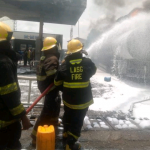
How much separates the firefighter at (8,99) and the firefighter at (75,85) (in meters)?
0.92

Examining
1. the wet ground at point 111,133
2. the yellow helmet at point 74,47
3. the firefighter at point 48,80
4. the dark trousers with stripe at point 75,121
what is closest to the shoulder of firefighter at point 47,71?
the firefighter at point 48,80

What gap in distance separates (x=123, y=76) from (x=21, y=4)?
7.86 metres

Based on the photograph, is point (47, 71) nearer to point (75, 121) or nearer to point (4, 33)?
point (75, 121)

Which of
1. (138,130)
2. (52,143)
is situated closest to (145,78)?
(138,130)

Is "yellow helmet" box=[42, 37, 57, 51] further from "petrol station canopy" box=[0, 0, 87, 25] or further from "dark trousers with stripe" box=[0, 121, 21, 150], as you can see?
"petrol station canopy" box=[0, 0, 87, 25]

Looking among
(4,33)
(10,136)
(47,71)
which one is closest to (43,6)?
(47,71)

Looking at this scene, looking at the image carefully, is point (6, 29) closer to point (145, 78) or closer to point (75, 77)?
point (75, 77)

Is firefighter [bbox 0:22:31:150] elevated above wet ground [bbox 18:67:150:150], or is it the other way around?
firefighter [bbox 0:22:31:150]

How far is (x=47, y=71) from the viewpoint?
3014 millimetres

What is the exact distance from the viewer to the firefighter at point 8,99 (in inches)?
71.0

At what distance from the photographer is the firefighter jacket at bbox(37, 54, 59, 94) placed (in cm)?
301

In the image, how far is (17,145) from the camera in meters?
2.12


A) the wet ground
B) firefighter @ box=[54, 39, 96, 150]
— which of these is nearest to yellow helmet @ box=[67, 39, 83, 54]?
firefighter @ box=[54, 39, 96, 150]

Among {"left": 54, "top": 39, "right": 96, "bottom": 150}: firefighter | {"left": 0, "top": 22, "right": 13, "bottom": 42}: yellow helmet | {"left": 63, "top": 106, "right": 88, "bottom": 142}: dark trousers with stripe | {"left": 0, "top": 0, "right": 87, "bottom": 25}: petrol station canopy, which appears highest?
{"left": 0, "top": 0, "right": 87, "bottom": 25}: petrol station canopy
